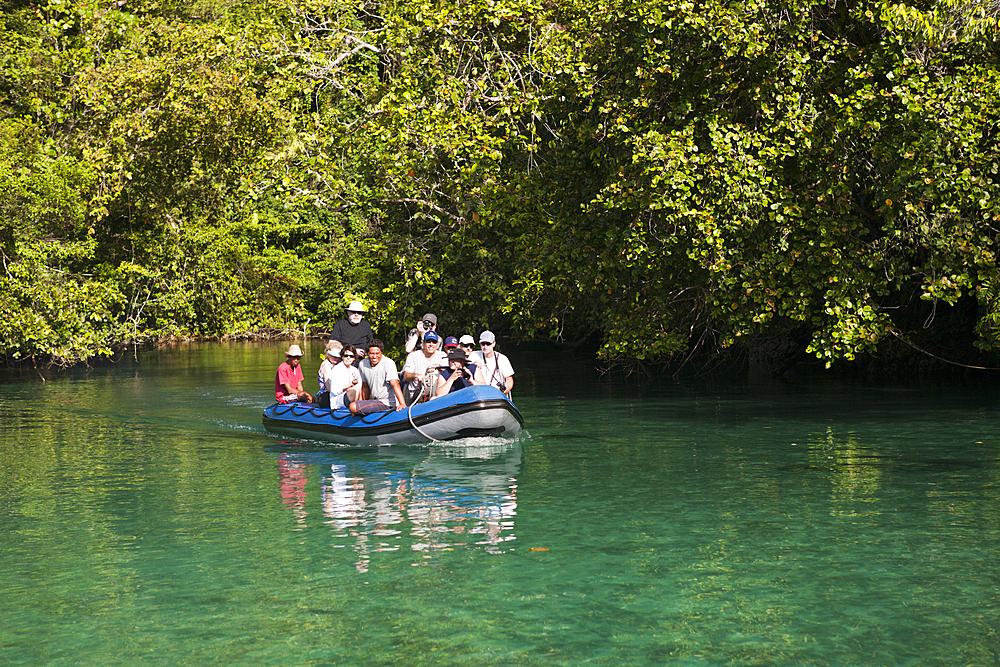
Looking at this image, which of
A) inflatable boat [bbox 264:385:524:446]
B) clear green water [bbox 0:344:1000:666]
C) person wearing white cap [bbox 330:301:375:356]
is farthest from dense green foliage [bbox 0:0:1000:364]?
inflatable boat [bbox 264:385:524:446]

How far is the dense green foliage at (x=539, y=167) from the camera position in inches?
688

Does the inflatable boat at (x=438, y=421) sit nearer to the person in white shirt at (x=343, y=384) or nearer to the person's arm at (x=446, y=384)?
the person in white shirt at (x=343, y=384)

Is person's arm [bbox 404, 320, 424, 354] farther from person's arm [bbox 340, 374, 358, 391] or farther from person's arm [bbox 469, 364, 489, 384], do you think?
person's arm [bbox 469, 364, 489, 384]

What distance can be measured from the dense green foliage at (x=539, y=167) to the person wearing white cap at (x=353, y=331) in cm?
446

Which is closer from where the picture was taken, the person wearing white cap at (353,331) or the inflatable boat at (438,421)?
the inflatable boat at (438,421)

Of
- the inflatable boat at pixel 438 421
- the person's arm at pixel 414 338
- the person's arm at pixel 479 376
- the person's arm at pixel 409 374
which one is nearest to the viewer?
the inflatable boat at pixel 438 421

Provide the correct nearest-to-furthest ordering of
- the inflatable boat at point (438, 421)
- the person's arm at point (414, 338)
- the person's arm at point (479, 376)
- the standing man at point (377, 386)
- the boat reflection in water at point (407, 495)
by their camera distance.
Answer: the boat reflection in water at point (407, 495) → the inflatable boat at point (438, 421) → the standing man at point (377, 386) → the person's arm at point (479, 376) → the person's arm at point (414, 338)

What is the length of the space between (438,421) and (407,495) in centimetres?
321

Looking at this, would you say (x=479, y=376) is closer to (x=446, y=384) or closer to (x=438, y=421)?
(x=446, y=384)

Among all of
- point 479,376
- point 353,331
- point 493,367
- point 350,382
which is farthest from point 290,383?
point 493,367

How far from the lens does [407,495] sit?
462 inches

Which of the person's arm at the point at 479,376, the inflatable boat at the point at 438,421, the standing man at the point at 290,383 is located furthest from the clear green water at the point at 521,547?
the person's arm at the point at 479,376

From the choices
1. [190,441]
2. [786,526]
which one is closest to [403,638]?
[786,526]

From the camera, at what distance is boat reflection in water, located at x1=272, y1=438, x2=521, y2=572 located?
948 cm
